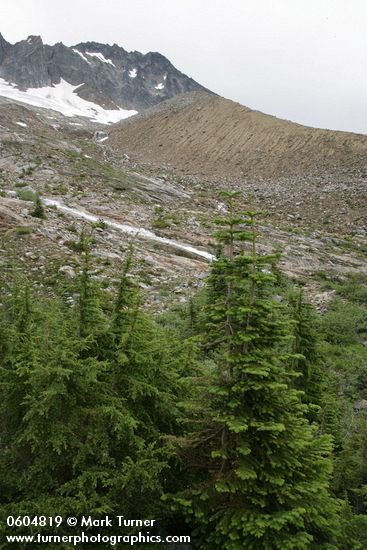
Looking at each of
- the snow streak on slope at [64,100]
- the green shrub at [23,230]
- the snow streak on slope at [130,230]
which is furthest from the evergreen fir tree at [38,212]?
the snow streak on slope at [64,100]

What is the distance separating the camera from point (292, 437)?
565 cm

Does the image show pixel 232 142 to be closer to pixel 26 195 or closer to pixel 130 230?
pixel 130 230

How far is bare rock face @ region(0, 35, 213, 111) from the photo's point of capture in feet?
441

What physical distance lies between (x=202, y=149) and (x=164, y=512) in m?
60.4

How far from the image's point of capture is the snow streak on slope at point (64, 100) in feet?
366

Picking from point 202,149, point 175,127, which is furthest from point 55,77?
point 202,149

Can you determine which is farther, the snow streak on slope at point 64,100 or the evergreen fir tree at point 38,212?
the snow streak on slope at point 64,100

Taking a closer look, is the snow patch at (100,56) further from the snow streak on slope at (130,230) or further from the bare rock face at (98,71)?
the snow streak on slope at (130,230)

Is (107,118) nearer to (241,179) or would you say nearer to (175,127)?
(175,127)

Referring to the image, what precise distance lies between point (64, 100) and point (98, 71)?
107 ft

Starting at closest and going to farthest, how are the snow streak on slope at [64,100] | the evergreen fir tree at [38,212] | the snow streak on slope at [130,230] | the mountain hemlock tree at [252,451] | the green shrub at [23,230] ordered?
the mountain hemlock tree at [252,451] → the green shrub at [23,230] → the evergreen fir tree at [38,212] → the snow streak on slope at [130,230] → the snow streak on slope at [64,100]

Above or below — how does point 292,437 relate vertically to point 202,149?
below

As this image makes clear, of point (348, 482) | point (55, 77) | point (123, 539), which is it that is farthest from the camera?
point (55, 77)

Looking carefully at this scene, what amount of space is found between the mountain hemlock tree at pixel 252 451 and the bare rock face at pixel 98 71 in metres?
137
